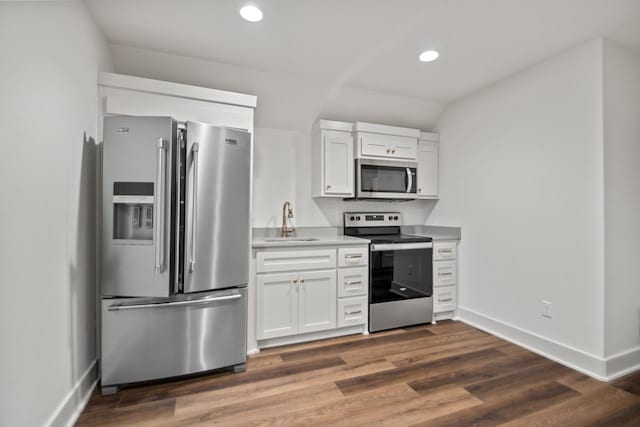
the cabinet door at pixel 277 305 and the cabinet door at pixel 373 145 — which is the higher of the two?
the cabinet door at pixel 373 145

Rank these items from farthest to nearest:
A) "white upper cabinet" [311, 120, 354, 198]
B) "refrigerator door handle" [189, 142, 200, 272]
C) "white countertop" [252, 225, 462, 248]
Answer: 1. "white upper cabinet" [311, 120, 354, 198]
2. "white countertop" [252, 225, 462, 248]
3. "refrigerator door handle" [189, 142, 200, 272]

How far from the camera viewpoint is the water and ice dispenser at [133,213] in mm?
1868

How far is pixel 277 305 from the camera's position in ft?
8.28

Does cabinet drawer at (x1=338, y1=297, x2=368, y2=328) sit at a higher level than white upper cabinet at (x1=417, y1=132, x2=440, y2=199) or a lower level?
lower

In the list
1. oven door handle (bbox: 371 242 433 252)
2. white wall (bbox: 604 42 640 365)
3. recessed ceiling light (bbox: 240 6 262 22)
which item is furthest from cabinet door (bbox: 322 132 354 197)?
white wall (bbox: 604 42 640 365)

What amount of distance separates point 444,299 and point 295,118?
2.51 m

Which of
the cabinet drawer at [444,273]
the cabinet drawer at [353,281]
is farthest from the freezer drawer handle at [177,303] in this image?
the cabinet drawer at [444,273]

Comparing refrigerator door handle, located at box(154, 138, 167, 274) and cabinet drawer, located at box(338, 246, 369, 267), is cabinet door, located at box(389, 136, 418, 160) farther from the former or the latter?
refrigerator door handle, located at box(154, 138, 167, 274)

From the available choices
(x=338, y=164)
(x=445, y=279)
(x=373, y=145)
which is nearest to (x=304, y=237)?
(x=338, y=164)

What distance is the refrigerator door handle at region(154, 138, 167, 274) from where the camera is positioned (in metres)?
1.85

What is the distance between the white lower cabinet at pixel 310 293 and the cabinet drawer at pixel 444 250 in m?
0.85

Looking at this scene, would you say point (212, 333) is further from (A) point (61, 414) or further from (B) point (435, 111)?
(B) point (435, 111)

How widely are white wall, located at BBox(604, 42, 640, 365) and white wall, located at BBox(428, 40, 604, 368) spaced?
0.25ft

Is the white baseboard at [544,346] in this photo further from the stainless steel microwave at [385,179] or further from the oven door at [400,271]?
the stainless steel microwave at [385,179]
